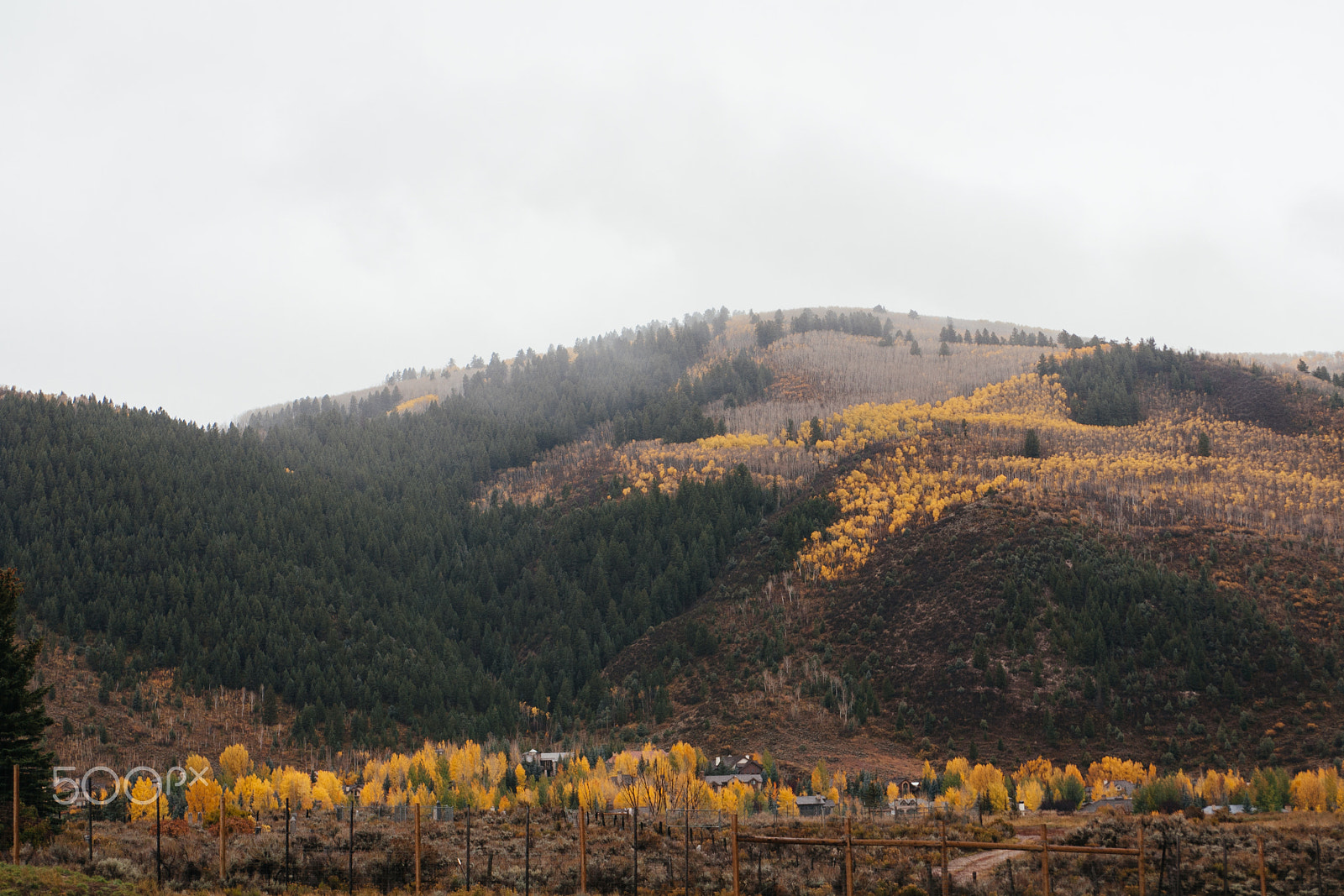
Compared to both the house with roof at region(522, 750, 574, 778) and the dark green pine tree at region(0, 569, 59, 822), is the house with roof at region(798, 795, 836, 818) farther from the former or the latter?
the dark green pine tree at region(0, 569, 59, 822)

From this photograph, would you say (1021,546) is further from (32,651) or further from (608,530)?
(32,651)

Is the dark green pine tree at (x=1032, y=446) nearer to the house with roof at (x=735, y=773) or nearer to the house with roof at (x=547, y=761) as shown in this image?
the house with roof at (x=735, y=773)

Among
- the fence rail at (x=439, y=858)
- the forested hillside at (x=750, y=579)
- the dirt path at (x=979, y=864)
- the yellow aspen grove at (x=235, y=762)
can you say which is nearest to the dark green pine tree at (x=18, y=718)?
the fence rail at (x=439, y=858)

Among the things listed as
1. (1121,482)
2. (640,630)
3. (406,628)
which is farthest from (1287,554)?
(406,628)

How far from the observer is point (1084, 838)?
5384 centimetres

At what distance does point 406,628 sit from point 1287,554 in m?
108

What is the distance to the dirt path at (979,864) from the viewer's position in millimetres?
48531

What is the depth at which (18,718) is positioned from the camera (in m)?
43.3

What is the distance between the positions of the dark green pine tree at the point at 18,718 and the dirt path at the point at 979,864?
37.7 m

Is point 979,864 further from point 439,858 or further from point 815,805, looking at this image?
point 815,805

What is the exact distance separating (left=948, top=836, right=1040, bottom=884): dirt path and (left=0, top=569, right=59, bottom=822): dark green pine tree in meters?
37.7

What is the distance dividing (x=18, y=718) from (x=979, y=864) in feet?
140

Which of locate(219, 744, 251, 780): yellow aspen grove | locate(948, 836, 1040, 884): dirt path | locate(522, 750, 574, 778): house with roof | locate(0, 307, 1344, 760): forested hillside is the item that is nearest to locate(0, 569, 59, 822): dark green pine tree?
locate(948, 836, 1040, 884): dirt path

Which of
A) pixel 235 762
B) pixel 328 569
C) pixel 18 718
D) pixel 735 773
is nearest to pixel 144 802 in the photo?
pixel 235 762
